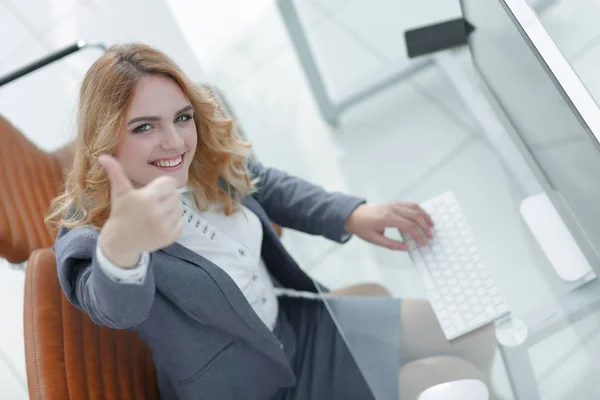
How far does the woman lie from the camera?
0.99 meters

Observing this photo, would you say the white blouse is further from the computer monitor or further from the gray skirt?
the computer monitor

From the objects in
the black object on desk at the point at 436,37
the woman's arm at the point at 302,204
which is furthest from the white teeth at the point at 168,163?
the black object on desk at the point at 436,37

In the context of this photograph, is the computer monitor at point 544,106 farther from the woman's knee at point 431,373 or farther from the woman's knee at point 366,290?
the woman's knee at point 366,290

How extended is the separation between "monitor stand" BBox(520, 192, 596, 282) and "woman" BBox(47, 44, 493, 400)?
189 millimetres

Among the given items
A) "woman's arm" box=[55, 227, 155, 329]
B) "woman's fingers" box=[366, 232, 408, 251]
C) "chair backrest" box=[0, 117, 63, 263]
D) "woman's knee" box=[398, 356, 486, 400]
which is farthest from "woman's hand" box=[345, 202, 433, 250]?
"chair backrest" box=[0, 117, 63, 263]

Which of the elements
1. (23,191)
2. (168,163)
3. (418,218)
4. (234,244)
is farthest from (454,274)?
(23,191)

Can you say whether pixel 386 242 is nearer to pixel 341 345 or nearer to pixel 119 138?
pixel 341 345

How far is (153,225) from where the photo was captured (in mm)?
850

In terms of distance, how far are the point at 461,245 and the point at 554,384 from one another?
318mm

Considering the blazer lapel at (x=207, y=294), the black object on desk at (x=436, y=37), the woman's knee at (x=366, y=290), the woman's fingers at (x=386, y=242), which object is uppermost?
the black object on desk at (x=436, y=37)

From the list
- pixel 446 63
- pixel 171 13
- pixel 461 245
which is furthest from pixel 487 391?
pixel 171 13

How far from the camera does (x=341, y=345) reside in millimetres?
1483

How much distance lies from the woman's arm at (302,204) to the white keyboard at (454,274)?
0.15m

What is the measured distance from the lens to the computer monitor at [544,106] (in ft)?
3.41
